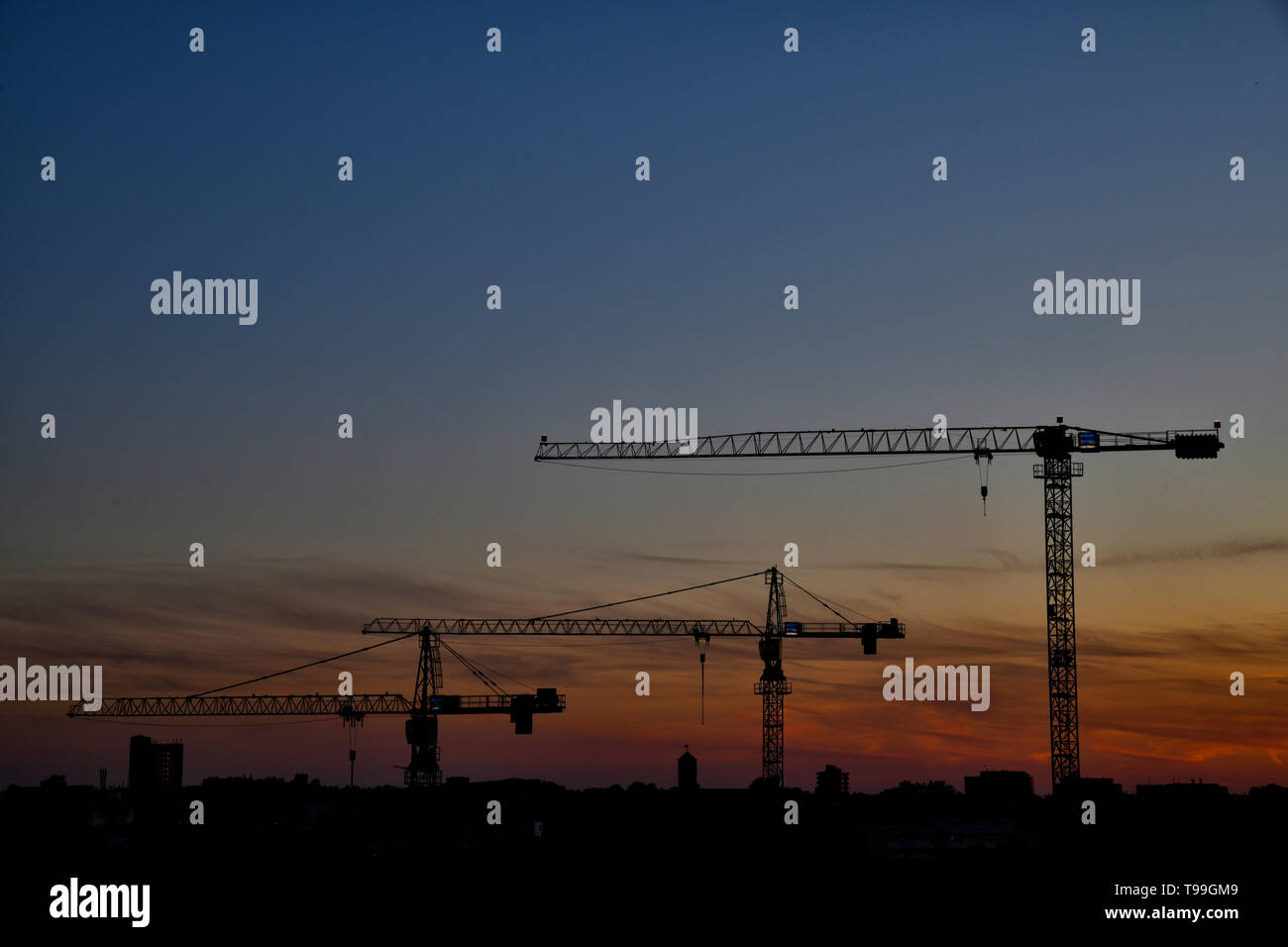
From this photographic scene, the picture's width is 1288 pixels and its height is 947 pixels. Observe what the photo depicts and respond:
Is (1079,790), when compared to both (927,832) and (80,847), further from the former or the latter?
(80,847)
